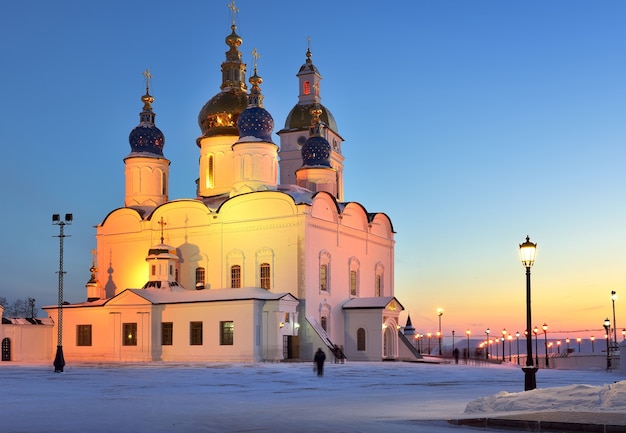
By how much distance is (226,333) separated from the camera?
138ft

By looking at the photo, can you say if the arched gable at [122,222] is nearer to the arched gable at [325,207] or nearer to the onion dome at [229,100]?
the onion dome at [229,100]

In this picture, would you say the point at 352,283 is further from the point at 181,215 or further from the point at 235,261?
the point at 181,215

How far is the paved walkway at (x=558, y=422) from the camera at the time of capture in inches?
401

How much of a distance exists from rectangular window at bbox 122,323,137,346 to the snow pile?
33.8m

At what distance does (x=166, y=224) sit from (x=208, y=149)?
6.05 metres

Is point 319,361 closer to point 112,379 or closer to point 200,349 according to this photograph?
point 112,379

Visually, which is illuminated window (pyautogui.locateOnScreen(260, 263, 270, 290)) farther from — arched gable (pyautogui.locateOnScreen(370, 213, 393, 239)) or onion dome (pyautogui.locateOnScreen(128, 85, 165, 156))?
onion dome (pyautogui.locateOnScreen(128, 85, 165, 156))

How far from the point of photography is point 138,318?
44531 mm

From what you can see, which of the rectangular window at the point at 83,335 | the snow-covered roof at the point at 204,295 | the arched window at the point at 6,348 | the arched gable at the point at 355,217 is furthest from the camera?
the arched gable at the point at 355,217

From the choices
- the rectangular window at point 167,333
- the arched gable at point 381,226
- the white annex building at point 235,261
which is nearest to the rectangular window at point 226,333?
the white annex building at point 235,261

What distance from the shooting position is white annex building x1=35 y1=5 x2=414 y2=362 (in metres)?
42.9

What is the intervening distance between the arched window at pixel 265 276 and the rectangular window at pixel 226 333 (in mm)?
4042

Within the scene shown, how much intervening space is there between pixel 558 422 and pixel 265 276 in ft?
116

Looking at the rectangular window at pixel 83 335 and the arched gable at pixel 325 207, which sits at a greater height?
the arched gable at pixel 325 207
